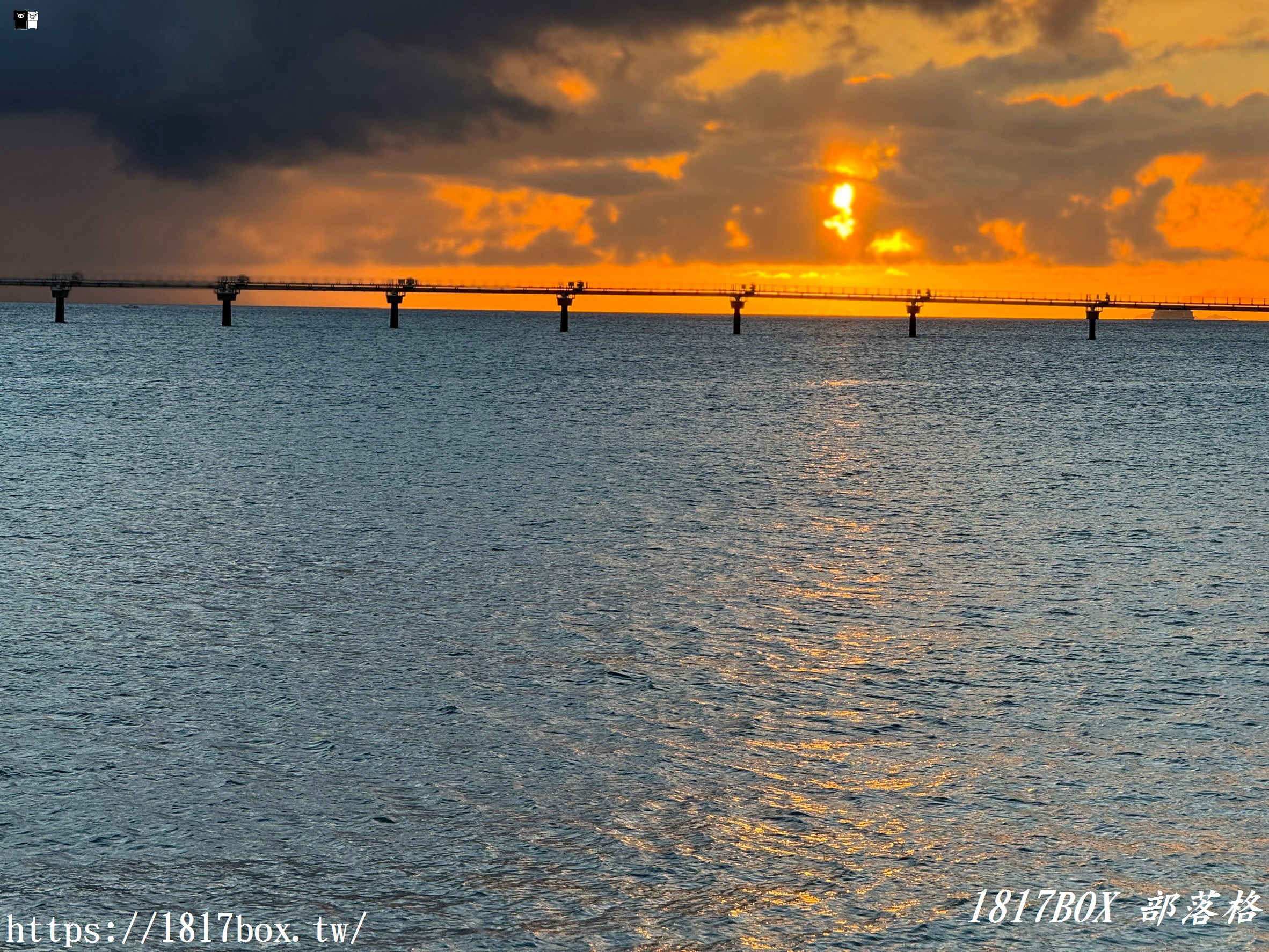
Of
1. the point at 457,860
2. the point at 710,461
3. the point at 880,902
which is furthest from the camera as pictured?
the point at 710,461

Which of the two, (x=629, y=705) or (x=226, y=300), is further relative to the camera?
(x=226, y=300)

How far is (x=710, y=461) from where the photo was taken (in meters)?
39.1

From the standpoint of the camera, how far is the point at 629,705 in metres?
13.1

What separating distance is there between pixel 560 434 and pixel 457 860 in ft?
128

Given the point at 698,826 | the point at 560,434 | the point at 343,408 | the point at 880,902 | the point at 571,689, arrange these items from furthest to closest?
the point at 343,408
the point at 560,434
the point at 571,689
the point at 698,826
the point at 880,902

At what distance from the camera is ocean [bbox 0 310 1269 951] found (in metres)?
8.57

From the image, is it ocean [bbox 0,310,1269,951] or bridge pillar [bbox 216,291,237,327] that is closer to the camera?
ocean [bbox 0,310,1269,951]

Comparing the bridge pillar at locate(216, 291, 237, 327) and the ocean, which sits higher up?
the bridge pillar at locate(216, 291, 237, 327)

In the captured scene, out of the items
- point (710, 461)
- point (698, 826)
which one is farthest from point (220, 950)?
point (710, 461)

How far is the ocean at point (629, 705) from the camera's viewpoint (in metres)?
8.57

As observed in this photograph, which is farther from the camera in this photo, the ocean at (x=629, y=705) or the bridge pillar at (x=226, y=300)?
the bridge pillar at (x=226, y=300)

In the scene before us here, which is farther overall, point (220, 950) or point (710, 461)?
point (710, 461)

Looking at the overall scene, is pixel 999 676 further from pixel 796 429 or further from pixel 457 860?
pixel 796 429

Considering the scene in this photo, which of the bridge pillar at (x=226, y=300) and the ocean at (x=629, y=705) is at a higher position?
the bridge pillar at (x=226, y=300)
